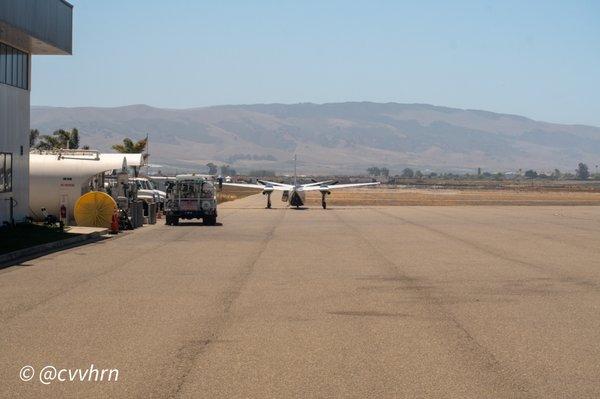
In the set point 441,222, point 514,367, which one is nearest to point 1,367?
point 514,367

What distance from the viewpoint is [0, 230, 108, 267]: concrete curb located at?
23011 mm

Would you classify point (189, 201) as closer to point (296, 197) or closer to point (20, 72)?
point (20, 72)

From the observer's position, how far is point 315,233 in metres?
35.9

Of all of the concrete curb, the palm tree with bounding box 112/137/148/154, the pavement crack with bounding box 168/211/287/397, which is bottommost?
the concrete curb

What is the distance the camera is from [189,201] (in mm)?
41344

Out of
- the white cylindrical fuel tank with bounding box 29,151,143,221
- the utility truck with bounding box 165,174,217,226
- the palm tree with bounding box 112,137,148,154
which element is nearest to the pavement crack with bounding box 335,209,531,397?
the utility truck with bounding box 165,174,217,226

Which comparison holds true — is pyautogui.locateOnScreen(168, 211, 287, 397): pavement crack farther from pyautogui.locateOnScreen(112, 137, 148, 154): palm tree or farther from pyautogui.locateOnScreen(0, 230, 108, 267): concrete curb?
pyautogui.locateOnScreen(112, 137, 148, 154): palm tree

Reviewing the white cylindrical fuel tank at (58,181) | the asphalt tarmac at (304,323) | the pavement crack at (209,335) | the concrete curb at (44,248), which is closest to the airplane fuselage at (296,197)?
the white cylindrical fuel tank at (58,181)

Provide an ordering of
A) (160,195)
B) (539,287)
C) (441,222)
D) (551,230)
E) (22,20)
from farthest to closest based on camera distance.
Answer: (160,195), (441,222), (551,230), (22,20), (539,287)

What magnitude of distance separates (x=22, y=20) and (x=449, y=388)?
80.4 ft

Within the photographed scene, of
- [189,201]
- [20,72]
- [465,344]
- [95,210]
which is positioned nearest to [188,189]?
[189,201]

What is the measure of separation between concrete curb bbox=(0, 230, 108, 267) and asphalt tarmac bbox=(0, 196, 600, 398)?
0.79 meters

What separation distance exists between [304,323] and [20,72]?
973 inches

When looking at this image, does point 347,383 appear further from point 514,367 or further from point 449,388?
point 514,367
